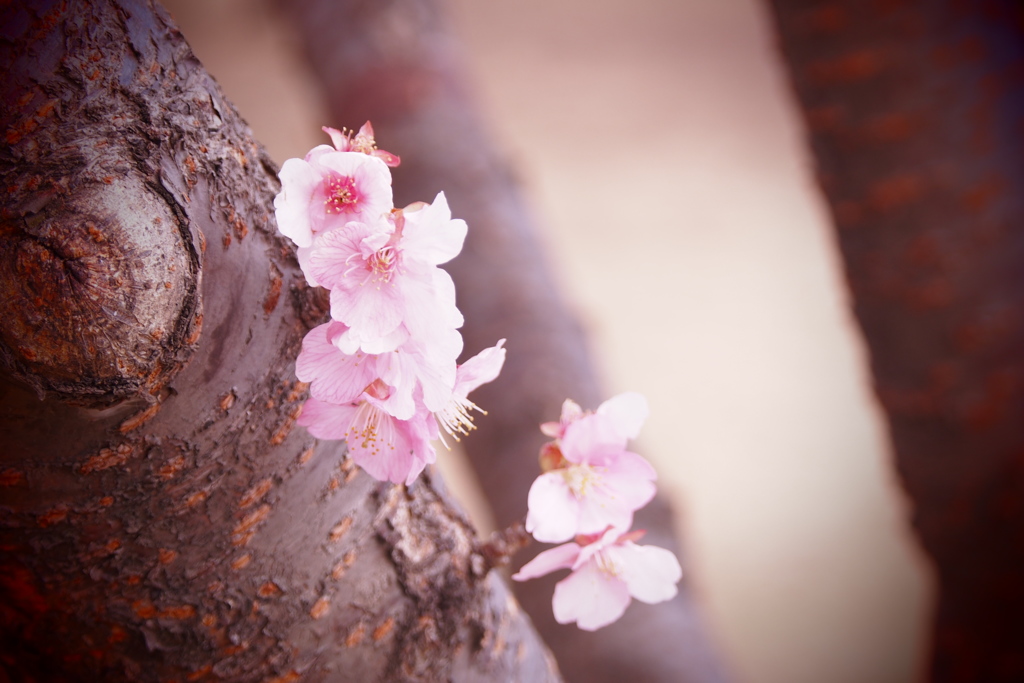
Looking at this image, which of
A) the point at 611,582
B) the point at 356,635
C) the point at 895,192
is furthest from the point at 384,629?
the point at 895,192

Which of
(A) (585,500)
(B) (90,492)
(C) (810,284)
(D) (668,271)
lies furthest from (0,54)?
(C) (810,284)

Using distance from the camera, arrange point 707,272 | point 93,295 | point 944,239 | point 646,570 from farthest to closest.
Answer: point 707,272 → point 944,239 → point 646,570 → point 93,295

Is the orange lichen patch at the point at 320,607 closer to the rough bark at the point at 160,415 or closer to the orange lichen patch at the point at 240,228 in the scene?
the rough bark at the point at 160,415

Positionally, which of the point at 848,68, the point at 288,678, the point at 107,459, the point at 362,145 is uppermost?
the point at 848,68

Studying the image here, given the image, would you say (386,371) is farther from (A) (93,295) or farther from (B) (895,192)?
(B) (895,192)

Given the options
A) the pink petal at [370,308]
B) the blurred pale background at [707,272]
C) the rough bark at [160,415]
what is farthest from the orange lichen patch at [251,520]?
the blurred pale background at [707,272]

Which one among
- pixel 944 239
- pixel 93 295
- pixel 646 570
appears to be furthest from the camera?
pixel 944 239
